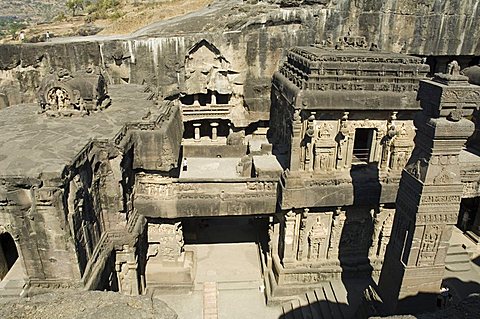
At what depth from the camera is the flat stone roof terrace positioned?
7.84 metres

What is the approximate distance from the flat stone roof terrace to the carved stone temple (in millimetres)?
77

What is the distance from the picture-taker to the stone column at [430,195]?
6.96 meters

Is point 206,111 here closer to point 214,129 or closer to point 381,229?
point 214,129

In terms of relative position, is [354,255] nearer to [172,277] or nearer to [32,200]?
[172,277]

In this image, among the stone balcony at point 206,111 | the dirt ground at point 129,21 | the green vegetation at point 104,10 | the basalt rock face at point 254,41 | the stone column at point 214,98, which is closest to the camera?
the basalt rock face at point 254,41

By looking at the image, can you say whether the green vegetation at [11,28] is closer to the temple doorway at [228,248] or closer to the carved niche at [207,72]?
the carved niche at [207,72]

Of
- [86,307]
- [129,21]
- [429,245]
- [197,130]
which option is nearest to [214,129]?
[197,130]

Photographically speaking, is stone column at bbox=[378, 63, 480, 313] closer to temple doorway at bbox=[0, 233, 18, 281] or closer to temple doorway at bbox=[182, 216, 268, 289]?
Answer: temple doorway at bbox=[182, 216, 268, 289]

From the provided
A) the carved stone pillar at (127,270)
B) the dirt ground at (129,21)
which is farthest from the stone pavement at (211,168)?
the dirt ground at (129,21)

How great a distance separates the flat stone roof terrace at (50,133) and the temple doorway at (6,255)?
2.72 metres

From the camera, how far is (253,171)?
1305 centimetres

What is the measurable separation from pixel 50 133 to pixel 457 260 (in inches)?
544

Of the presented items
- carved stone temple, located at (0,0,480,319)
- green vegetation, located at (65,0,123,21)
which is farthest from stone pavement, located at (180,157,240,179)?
green vegetation, located at (65,0,123,21)

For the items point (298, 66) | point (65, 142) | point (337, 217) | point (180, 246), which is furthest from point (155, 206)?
point (298, 66)
